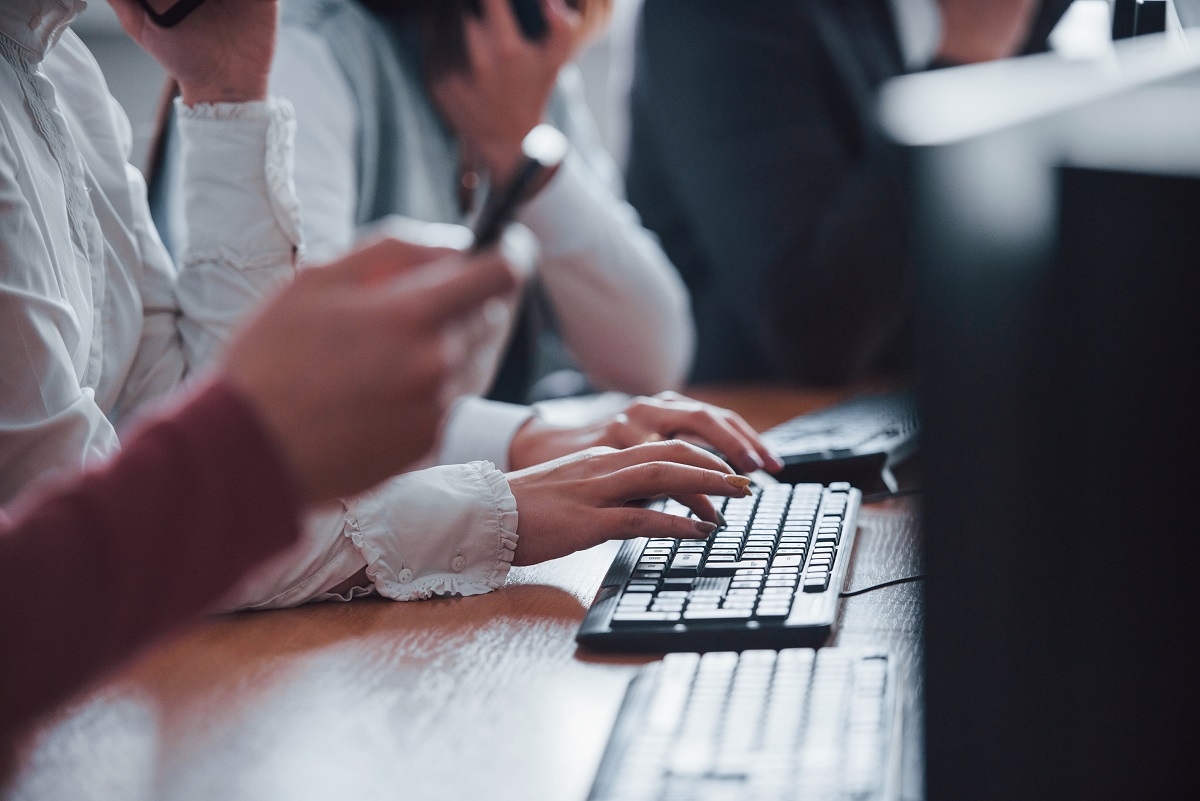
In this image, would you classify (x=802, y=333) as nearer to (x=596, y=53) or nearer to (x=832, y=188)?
(x=832, y=188)

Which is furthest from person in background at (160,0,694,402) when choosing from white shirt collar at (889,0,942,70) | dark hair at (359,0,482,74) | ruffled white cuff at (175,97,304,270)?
white shirt collar at (889,0,942,70)

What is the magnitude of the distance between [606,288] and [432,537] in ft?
2.57

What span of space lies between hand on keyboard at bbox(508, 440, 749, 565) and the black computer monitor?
343mm

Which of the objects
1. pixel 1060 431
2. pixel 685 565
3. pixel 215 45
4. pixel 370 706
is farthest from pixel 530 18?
pixel 1060 431

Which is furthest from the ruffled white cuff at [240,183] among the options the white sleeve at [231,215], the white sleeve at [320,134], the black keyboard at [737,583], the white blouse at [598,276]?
the black keyboard at [737,583]

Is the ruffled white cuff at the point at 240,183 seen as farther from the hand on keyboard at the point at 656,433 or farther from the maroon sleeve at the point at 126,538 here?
the maroon sleeve at the point at 126,538

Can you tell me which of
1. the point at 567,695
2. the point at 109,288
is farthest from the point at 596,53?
the point at 567,695

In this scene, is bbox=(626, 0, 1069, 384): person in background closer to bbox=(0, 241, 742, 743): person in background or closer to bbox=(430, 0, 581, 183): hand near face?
bbox=(430, 0, 581, 183): hand near face

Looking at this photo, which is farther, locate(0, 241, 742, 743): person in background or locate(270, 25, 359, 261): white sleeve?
locate(270, 25, 359, 261): white sleeve

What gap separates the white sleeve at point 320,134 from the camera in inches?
45.5

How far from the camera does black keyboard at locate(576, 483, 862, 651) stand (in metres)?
0.59

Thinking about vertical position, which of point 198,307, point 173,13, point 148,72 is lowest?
point 198,307

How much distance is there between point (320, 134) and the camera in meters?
1.19

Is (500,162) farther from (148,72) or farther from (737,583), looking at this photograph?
(737,583)
